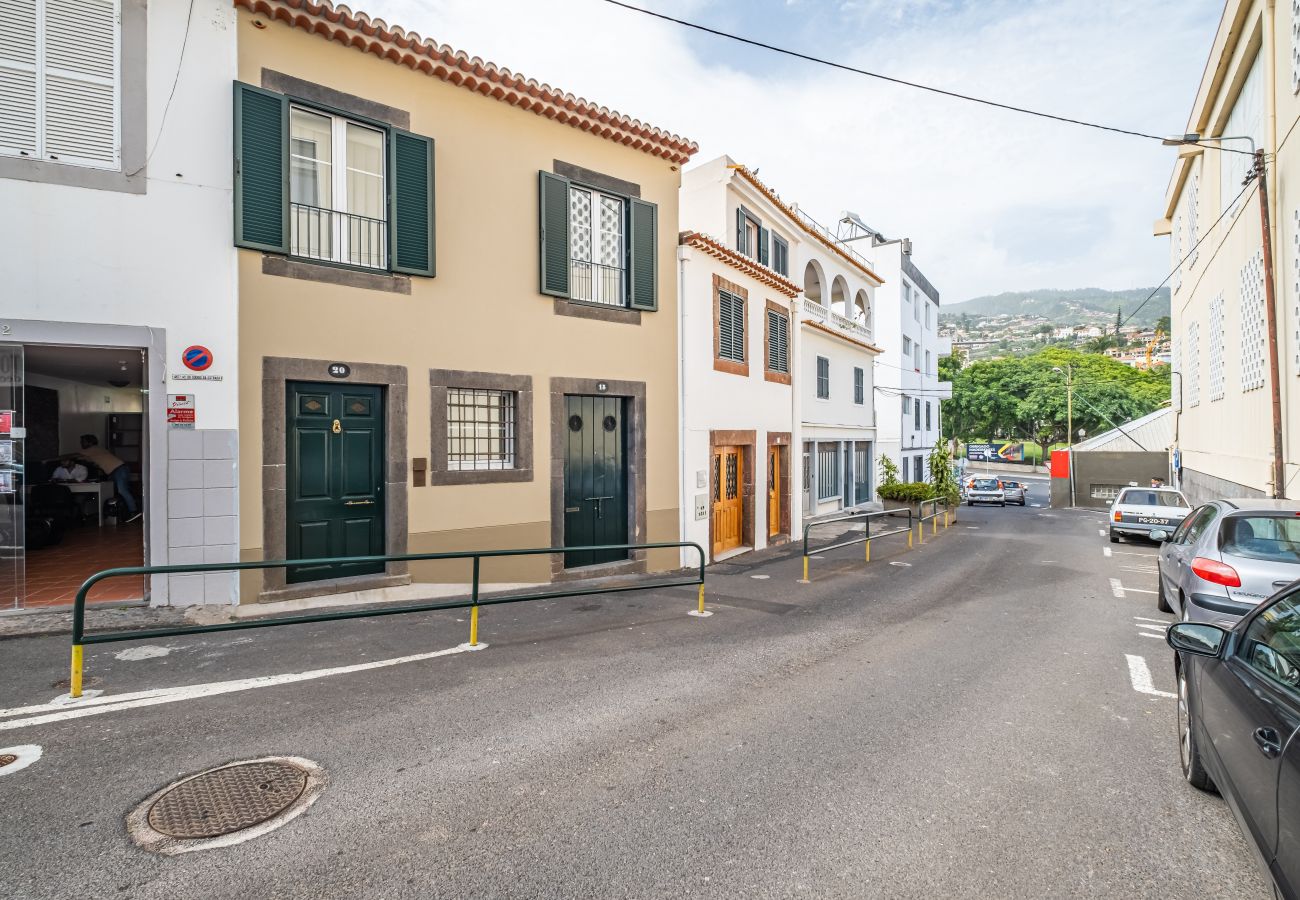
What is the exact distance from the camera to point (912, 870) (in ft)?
9.75

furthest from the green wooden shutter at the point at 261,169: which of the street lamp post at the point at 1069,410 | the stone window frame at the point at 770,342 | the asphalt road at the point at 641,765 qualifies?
the street lamp post at the point at 1069,410

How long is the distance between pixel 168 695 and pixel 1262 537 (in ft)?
30.7

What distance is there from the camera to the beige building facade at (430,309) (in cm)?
750

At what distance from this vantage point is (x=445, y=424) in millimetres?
8750

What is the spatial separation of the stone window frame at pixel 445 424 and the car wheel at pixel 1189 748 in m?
7.54

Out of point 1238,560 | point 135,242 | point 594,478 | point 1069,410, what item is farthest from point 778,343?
point 1069,410

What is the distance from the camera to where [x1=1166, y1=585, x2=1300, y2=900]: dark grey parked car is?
7.18 ft

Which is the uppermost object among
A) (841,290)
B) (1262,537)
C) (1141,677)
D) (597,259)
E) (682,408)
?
(841,290)

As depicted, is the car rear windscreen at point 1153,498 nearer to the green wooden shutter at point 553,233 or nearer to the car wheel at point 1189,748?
the car wheel at point 1189,748

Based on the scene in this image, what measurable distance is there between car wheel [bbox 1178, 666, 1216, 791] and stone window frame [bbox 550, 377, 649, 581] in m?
7.39

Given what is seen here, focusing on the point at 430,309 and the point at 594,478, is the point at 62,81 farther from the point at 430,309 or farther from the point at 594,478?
the point at 594,478

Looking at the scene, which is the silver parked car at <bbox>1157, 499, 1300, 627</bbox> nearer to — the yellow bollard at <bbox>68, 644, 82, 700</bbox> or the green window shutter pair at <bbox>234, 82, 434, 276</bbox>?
the yellow bollard at <bbox>68, 644, 82, 700</bbox>

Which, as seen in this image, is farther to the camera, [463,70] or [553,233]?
[553,233]

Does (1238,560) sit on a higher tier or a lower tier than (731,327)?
lower
